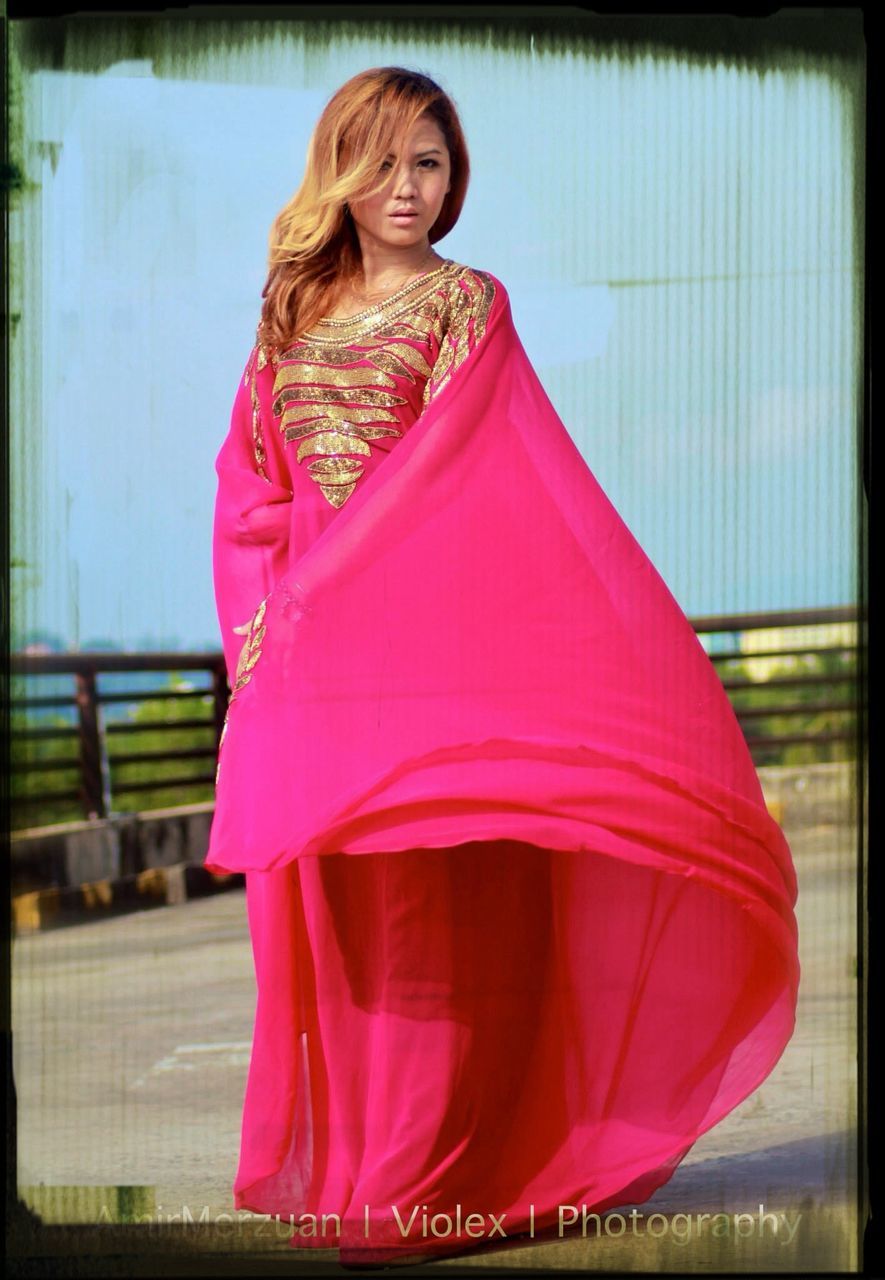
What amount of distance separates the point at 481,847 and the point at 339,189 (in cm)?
100

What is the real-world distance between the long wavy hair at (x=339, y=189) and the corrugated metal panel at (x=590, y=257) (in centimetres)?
4

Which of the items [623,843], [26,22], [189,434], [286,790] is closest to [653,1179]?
[623,843]

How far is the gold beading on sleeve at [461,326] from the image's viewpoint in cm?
323

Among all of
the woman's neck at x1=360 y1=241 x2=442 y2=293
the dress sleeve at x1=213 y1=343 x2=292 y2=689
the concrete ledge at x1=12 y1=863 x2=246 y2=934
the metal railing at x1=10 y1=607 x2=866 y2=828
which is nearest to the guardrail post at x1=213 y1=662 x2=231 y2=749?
the metal railing at x1=10 y1=607 x2=866 y2=828

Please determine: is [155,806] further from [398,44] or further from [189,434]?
[398,44]

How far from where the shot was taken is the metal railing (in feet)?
11.0

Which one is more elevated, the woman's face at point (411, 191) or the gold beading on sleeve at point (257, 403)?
the woman's face at point (411, 191)

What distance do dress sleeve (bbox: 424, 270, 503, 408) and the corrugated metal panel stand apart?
0.29 feet

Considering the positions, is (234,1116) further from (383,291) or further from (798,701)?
(383,291)

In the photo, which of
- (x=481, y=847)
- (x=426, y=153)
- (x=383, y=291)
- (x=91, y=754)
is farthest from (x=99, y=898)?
(x=426, y=153)

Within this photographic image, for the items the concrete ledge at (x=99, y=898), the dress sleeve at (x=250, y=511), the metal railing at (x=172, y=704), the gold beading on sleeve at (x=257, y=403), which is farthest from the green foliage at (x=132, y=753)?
the gold beading on sleeve at (x=257, y=403)

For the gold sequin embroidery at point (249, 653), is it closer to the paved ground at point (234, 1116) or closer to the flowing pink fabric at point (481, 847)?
the flowing pink fabric at point (481, 847)

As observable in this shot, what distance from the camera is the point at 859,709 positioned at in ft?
11.0

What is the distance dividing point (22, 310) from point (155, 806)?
942 millimetres
